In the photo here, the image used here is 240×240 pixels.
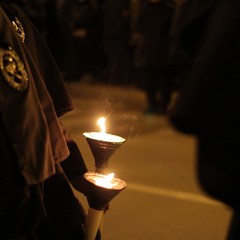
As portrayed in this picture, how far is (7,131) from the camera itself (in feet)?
4.23

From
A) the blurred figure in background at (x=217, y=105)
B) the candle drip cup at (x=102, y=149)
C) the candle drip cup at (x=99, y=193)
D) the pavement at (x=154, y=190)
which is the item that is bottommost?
the pavement at (x=154, y=190)

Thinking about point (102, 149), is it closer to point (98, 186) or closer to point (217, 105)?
point (98, 186)

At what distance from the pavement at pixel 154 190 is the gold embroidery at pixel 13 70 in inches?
31.0

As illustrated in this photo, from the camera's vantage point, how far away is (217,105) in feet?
3.84

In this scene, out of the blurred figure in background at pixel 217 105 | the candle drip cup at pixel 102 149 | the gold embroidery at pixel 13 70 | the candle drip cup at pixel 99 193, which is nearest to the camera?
the blurred figure in background at pixel 217 105

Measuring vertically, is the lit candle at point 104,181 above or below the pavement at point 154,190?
above

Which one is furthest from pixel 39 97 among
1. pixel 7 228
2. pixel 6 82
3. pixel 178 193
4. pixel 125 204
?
pixel 178 193

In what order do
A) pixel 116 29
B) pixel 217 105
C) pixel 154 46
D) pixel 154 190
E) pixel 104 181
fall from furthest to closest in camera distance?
pixel 116 29
pixel 154 46
pixel 154 190
pixel 104 181
pixel 217 105

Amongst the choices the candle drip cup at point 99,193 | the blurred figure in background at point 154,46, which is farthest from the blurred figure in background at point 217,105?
the blurred figure in background at point 154,46

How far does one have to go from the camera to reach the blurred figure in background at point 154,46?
6448 millimetres

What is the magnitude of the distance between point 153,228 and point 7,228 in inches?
93.3

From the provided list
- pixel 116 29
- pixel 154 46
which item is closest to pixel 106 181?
pixel 154 46

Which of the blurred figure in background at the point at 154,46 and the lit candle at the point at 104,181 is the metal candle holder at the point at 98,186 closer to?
the lit candle at the point at 104,181

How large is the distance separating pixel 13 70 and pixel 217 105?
0.49 meters
